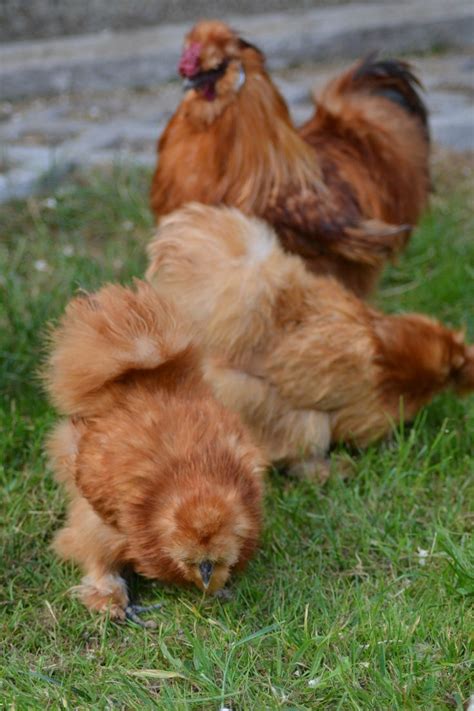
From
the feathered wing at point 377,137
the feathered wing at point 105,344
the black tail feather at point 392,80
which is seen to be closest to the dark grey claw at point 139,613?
the feathered wing at point 105,344

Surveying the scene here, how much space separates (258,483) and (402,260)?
2.66 metres

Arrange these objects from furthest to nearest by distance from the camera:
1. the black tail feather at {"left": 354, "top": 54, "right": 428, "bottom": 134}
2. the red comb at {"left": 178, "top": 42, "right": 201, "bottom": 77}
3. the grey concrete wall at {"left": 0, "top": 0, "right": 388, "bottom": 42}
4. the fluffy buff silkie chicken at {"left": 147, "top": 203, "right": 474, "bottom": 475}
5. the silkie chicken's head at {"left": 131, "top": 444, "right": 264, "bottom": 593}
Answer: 1. the grey concrete wall at {"left": 0, "top": 0, "right": 388, "bottom": 42}
2. the black tail feather at {"left": 354, "top": 54, "right": 428, "bottom": 134}
3. the red comb at {"left": 178, "top": 42, "right": 201, "bottom": 77}
4. the fluffy buff silkie chicken at {"left": 147, "top": 203, "right": 474, "bottom": 475}
5. the silkie chicken's head at {"left": 131, "top": 444, "right": 264, "bottom": 593}

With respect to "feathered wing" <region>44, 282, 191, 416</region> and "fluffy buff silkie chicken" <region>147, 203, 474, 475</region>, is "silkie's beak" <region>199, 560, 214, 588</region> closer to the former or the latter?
"feathered wing" <region>44, 282, 191, 416</region>

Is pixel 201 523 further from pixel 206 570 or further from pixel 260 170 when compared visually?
pixel 260 170

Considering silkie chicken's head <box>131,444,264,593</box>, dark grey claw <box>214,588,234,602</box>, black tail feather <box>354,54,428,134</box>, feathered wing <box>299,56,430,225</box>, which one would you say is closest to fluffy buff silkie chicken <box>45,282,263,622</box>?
silkie chicken's head <box>131,444,264,593</box>

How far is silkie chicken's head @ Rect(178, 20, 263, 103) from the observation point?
416 cm

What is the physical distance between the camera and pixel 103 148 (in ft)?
20.7

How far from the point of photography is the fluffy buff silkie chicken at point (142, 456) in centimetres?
269

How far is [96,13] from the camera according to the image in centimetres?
779

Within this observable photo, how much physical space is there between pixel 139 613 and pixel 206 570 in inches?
15.3

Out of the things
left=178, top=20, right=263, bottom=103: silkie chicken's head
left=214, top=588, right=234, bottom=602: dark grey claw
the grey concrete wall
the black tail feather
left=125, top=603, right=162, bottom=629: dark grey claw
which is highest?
left=178, top=20, right=263, bottom=103: silkie chicken's head

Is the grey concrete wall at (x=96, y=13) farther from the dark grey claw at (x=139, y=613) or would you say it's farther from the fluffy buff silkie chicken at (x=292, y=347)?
the dark grey claw at (x=139, y=613)

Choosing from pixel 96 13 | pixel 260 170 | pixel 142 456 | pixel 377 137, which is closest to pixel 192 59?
pixel 260 170

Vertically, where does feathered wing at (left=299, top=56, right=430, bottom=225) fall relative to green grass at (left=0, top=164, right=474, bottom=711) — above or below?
above
